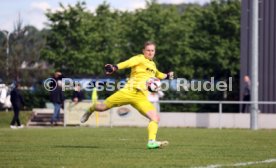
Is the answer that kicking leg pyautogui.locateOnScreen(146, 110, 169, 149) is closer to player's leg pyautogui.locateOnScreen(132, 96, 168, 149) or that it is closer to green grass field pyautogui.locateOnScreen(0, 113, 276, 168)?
player's leg pyautogui.locateOnScreen(132, 96, 168, 149)

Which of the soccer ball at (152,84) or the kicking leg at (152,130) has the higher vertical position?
the soccer ball at (152,84)

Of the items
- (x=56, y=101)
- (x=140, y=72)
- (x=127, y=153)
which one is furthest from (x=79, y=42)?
(x=127, y=153)

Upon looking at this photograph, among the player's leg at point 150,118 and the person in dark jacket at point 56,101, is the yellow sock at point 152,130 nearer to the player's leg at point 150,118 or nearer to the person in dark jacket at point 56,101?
the player's leg at point 150,118

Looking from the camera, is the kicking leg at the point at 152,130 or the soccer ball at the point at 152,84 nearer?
the kicking leg at the point at 152,130

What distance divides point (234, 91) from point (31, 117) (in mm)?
15145

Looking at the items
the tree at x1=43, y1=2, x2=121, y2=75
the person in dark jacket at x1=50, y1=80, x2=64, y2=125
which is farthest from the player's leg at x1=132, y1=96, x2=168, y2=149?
the tree at x1=43, y1=2, x2=121, y2=75

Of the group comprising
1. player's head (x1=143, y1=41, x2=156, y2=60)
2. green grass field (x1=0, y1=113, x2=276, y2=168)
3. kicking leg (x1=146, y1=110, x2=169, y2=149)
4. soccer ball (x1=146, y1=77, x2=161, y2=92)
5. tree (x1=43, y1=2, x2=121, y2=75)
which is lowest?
green grass field (x1=0, y1=113, x2=276, y2=168)

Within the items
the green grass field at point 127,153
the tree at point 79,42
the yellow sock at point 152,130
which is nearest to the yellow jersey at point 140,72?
the yellow sock at point 152,130

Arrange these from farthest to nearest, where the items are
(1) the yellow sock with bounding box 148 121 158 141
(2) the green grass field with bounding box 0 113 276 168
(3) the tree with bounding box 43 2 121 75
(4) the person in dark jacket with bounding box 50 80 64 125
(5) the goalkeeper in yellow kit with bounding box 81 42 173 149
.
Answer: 1. (3) the tree with bounding box 43 2 121 75
2. (4) the person in dark jacket with bounding box 50 80 64 125
3. (5) the goalkeeper in yellow kit with bounding box 81 42 173 149
4. (1) the yellow sock with bounding box 148 121 158 141
5. (2) the green grass field with bounding box 0 113 276 168

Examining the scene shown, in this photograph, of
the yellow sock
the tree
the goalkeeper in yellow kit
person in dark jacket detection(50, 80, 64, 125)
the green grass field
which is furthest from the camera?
the tree

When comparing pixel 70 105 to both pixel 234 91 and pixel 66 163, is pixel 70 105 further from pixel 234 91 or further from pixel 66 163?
pixel 66 163

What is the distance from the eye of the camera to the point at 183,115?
34844 mm

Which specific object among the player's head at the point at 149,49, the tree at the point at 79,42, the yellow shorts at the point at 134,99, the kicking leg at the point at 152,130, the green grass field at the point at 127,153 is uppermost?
the tree at the point at 79,42

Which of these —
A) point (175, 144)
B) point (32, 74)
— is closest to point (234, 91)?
point (32, 74)
